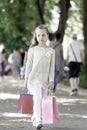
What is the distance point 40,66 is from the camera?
10.0 m

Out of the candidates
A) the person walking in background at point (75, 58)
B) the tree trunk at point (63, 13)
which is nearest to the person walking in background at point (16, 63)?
the tree trunk at point (63, 13)

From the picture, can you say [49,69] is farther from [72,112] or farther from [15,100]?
[15,100]

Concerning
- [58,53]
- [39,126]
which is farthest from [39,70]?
[58,53]

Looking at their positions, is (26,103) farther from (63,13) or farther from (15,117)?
(63,13)

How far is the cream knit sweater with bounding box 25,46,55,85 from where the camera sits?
10.0 m

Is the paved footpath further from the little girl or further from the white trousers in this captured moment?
the little girl

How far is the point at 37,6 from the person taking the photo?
2844 centimetres

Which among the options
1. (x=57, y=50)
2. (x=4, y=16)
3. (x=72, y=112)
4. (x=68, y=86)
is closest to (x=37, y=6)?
(x=4, y=16)

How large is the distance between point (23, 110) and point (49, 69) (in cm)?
94

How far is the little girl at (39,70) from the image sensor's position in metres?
9.97

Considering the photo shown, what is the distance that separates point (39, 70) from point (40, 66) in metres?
0.07

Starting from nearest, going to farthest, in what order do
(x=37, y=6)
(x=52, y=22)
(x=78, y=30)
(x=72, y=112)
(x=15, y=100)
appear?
1. (x=72, y=112)
2. (x=15, y=100)
3. (x=37, y=6)
4. (x=52, y=22)
5. (x=78, y=30)

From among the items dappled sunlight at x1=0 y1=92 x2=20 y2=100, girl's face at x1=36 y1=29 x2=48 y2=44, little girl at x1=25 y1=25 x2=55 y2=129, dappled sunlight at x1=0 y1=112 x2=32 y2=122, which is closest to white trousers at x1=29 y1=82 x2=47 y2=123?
little girl at x1=25 y1=25 x2=55 y2=129

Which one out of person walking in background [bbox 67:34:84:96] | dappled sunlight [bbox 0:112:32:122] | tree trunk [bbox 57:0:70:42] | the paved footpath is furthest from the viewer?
tree trunk [bbox 57:0:70:42]
